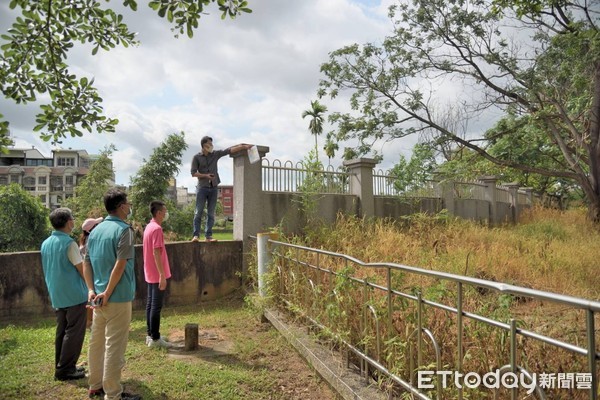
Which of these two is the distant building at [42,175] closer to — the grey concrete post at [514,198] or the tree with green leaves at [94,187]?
the tree with green leaves at [94,187]

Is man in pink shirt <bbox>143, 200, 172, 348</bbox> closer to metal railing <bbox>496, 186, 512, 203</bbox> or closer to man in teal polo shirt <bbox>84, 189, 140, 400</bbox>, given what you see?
man in teal polo shirt <bbox>84, 189, 140, 400</bbox>

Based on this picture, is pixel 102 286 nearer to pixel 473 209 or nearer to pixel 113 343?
pixel 113 343

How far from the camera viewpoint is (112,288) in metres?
3.17

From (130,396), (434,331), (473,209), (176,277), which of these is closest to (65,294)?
(130,396)

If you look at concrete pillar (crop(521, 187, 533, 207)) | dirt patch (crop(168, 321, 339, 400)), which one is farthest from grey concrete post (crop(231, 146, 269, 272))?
concrete pillar (crop(521, 187, 533, 207))

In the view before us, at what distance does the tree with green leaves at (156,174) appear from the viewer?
23.4 meters

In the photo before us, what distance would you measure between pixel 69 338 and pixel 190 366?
119cm

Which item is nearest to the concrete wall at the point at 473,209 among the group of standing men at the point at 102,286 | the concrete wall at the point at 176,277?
the concrete wall at the point at 176,277

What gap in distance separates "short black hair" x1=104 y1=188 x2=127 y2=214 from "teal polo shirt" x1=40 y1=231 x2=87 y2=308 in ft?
3.14

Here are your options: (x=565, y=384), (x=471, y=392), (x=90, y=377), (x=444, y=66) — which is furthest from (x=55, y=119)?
(x=444, y=66)

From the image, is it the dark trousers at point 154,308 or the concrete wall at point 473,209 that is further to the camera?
the concrete wall at point 473,209

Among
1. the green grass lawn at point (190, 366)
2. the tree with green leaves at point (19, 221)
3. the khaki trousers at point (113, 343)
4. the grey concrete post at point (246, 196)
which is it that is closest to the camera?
the khaki trousers at point (113, 343)

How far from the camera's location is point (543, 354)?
2686 mm

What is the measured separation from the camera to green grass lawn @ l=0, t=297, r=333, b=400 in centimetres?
359
